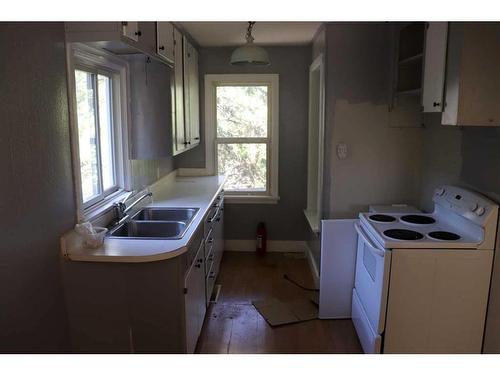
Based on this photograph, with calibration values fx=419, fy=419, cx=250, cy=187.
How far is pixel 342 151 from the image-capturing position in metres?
3.31

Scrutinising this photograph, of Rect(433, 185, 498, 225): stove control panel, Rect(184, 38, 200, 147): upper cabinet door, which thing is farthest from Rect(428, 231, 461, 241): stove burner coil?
Rect(184, 38, 200, 147): upper cabinet door

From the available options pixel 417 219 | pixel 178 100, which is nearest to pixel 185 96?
pixel 178 100

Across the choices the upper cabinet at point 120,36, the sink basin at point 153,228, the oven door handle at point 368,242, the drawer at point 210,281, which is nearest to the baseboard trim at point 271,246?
the drawer at point 210,281

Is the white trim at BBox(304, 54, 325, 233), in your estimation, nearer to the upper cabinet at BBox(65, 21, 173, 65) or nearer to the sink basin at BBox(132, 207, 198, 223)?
the sink basin at BBox(132, 207, 198, 223)

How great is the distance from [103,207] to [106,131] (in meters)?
0.59

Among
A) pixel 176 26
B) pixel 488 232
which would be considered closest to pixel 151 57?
pixel 176 26

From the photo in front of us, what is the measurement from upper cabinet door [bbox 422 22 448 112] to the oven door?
2.91 feet

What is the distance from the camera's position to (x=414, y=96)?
3.21 m

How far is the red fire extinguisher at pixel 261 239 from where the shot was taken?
15.1 feet

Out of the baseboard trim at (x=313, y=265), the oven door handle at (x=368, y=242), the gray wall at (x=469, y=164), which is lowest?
the baseboard trim at (x=313, y=265)

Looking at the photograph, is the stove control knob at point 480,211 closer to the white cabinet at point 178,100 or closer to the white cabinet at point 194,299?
the white cabinet at point 194,299

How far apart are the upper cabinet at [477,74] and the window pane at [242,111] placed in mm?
2542

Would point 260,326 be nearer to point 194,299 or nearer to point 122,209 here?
point 194,299

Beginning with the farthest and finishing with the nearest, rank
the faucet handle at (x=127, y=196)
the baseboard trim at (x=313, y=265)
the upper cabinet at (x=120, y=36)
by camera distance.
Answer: the baseboard trim at (x=313, y=265), the faucet handle at (x=127, y=196), the upper cabinet at (x=120, y=36)
